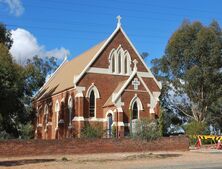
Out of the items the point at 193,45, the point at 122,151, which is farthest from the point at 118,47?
the point at 122,151

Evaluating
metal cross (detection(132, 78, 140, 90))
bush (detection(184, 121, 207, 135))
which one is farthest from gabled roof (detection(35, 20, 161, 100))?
bush (detection(184, 121, 207, 135))

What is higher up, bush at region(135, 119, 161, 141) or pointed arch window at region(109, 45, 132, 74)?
pointed arch window at region(109, 45, 132, 74)

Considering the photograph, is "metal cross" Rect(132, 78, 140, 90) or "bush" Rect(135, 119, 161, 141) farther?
"metal cross" Rect(132, 78, 140, 90)

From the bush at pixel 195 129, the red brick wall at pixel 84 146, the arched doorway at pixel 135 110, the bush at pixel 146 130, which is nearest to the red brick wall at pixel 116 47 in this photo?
the arched doorway at pixel 135 110

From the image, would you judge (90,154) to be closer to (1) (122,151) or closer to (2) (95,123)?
(1) (122,151)

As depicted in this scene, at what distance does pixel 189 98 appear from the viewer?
60625mm

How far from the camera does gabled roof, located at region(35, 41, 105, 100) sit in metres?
47.9

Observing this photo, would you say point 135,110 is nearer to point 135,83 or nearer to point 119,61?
point 135,83

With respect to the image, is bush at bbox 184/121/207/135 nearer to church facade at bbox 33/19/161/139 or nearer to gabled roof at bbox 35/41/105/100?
church facade at bbox 33/19/161/139

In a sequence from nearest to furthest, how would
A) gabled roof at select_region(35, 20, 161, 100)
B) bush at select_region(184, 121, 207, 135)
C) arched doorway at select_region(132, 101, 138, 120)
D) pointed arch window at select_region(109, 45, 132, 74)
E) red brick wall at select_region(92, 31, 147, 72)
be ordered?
arched doorway at select_region(132, 101, 138, 120) < gabled roof at select_region(35, 20, 161, 100) < red brick wall at select_region(92, 31, 147, 72) < pointed arch window at select_region(109, 45, 132, 74) < bush at select_region(184, 121, 207, 135)

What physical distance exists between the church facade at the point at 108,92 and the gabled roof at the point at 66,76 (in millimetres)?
172

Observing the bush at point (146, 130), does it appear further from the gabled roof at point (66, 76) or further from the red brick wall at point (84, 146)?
the gabled roof at point (66, 76)

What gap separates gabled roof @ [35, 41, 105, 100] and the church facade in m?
0.17

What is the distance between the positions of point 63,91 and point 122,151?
54.6 feet
